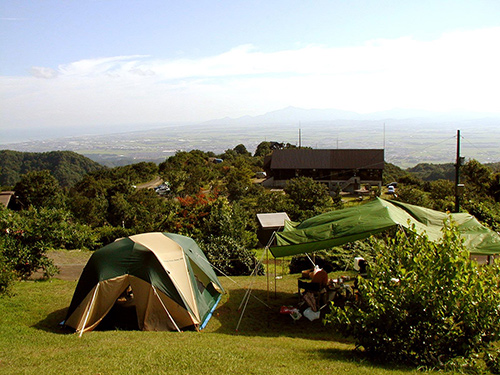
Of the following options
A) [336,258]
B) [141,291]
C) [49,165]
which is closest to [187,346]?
[141,291]

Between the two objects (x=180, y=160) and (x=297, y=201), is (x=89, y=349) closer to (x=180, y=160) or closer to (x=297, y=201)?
(x=297, y=201)

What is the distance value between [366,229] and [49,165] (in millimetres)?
90004

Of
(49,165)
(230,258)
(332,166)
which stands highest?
(230,258)

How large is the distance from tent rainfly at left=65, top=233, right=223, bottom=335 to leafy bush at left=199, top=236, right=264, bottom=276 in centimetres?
463

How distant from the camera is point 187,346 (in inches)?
275

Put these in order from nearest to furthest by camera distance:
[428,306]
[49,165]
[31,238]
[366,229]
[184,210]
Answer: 1. [428,306]
2. [366,229]
3. [31,238]
4. [184,210]
5. [49,165]

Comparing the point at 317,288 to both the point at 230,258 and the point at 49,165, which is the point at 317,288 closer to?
the point at 230,258

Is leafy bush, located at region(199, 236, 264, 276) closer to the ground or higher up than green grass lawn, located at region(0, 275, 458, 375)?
closer to the ground

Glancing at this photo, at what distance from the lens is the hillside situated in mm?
79812

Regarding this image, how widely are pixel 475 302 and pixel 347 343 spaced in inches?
112

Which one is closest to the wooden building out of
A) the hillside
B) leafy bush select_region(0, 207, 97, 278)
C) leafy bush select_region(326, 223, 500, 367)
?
leafy bush select_region(0, 207, 97, 278)

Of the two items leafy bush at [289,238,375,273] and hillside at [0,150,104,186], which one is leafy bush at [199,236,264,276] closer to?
leafy bush at [289,238,375,273]

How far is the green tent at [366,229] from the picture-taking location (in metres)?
8.80

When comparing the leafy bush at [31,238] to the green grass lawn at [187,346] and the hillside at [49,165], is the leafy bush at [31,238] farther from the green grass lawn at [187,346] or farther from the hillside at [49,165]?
the hillside at [49,165]
